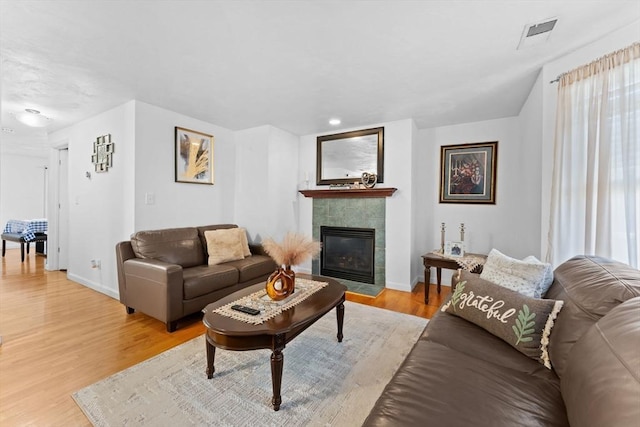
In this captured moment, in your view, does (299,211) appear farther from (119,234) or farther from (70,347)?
(70,347)

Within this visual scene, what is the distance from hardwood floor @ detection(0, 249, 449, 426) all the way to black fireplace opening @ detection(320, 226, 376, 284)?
53cm

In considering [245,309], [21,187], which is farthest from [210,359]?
[21,187]

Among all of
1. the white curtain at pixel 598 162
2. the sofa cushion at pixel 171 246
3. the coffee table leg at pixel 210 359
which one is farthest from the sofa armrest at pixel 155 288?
the white curtain at pixel 598 162

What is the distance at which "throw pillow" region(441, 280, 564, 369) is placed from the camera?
1.28 metres

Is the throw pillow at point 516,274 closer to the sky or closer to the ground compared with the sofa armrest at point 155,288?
closer to the sky

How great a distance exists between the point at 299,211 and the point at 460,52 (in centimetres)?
315

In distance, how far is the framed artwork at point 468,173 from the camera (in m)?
3.52

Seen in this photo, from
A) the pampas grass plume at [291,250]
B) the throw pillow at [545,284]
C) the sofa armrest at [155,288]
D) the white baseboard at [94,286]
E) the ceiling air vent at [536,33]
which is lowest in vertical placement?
the white baseboard at [94,286]

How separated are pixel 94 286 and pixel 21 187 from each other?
553cm

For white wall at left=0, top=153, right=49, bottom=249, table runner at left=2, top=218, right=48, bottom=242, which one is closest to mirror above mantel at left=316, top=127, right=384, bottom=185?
table runner at left=2, top=218, right=48, bottom=242

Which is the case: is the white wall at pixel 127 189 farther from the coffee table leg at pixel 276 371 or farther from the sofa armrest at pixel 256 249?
the coffee table leg at pixel 276 371

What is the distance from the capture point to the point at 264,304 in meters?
1.80

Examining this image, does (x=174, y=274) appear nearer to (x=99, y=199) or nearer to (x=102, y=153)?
(x=99, y=199)

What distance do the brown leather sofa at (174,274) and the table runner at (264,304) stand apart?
914mm
